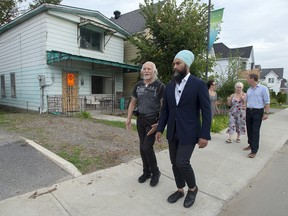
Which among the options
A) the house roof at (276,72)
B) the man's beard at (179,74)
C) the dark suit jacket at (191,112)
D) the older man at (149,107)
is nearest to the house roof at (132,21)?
the older man at (149,107)

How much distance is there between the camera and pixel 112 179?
3.63m

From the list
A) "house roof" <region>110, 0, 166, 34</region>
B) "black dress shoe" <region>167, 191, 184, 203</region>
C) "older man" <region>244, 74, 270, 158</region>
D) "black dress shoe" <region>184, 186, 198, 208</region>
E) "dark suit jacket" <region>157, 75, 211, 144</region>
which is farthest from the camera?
"house roof" <region>110, 0, 166, 34</region>

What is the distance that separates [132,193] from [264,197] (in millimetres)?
1952

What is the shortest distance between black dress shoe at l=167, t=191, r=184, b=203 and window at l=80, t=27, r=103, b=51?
1129cm

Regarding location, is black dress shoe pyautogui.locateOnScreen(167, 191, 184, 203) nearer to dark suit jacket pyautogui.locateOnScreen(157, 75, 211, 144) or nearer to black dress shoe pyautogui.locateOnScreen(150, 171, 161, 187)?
→ black dress shoe pyautogui.locateOnScreen(150, 171, 161, 187)

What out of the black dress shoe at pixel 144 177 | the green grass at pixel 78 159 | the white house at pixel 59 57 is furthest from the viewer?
the white house at pixel 59 57

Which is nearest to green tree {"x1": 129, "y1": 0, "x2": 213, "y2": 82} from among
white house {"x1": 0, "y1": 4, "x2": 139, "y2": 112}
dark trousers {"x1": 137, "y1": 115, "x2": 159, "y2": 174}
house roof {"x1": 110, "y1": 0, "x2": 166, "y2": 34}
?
white house {"x1": 0, "y1": 4, "x2": 139, "y2": 112}

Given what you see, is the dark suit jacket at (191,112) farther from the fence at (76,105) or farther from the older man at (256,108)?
the fence at (76,105)

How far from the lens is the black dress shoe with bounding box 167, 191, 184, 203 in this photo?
9.79 feet

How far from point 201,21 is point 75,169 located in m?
10.8

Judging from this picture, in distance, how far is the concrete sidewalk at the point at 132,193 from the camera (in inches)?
108

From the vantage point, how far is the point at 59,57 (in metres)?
10.2

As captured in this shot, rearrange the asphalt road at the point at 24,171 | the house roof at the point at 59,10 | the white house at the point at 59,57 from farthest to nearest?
the white house at the point at 59,57
the house roof at the point at 59,10
the asphalt road at the point at 24,171

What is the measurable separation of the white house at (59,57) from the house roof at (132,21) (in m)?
2.01
